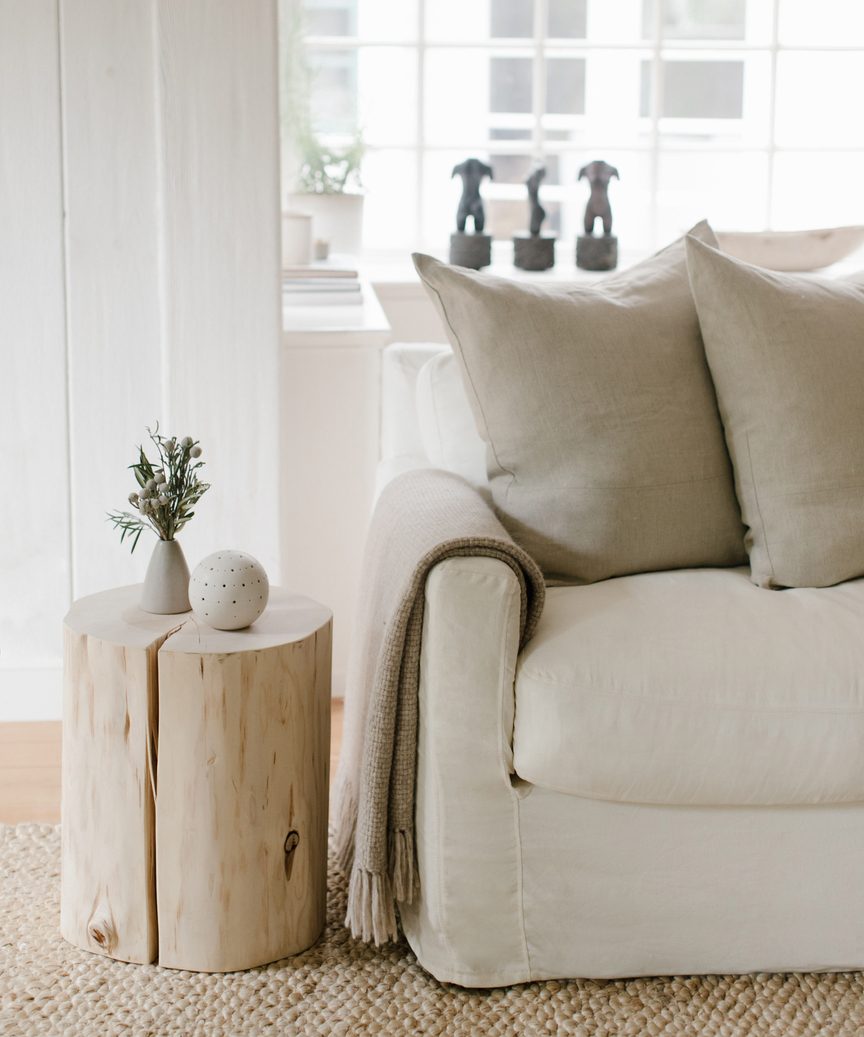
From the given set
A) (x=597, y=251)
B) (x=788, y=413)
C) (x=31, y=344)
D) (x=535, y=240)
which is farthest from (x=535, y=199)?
(x=788, y=413)

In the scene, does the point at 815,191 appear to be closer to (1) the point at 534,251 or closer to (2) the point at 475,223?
(1) the point at 534,251

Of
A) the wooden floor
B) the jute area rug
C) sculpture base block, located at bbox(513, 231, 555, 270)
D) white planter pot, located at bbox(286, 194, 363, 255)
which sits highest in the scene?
white planter pot, located at bbox(286, 194, 363, 255)

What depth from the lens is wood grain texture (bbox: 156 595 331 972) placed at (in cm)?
174

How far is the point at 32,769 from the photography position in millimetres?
2494

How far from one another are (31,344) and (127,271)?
9.7 inches

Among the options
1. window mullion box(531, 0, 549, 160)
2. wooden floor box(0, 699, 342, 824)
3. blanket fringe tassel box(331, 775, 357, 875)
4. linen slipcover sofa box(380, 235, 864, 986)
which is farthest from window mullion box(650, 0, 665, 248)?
blanket fringe tassel box(331, 775, 357, 875)

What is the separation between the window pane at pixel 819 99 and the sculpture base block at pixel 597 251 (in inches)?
25.2

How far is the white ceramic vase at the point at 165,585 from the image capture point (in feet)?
6.23

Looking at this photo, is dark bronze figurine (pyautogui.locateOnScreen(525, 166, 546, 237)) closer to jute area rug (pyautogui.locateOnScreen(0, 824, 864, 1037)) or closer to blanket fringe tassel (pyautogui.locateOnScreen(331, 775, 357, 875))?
blanket fringe tassel (pyautogui.locateOnScreen(331, 775, 357, 875))

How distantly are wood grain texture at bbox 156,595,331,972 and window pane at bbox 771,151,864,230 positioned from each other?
250cm

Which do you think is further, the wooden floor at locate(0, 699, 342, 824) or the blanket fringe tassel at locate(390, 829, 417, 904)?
the wooden floor at locate(0, 699, 342, 824)

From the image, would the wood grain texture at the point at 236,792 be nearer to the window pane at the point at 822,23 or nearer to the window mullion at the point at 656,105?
the window mullion at the point at 656,105

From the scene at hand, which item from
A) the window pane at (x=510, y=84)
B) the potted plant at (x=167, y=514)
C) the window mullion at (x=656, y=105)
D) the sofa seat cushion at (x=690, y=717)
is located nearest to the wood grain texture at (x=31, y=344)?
the potted plant at (x=167, y=514)

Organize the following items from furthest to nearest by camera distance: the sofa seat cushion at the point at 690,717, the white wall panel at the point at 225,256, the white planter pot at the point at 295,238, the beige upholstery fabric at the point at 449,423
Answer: the white planter pot at the point at 295,238 < the white wall panel at the point at 225,256 < the beige upholstery fabric at the point at 449,423 < the sofa seat cushion at the point at 690,717
